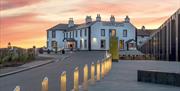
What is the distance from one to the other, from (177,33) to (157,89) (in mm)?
32406

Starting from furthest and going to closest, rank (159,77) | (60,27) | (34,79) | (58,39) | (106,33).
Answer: (60,27)
(58,39)
(106,33)
(34,79)
(159,77)

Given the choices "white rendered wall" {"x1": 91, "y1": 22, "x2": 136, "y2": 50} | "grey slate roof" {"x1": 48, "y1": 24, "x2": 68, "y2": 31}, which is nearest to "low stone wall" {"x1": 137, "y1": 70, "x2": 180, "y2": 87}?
"white rendered wall" {"x1": 91, "y1": 22, "x2": 136, "y2": 50}

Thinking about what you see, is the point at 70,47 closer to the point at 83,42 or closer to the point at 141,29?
the point at 83,42

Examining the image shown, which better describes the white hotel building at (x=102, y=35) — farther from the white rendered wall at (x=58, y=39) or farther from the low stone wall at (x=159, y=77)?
the low stone wall at (x=159, y=77)

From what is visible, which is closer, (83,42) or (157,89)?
(157,89)

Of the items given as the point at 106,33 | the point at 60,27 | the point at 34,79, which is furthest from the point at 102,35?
the point at 34,79

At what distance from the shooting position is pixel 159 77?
18.2 metres

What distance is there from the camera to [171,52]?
164 feet

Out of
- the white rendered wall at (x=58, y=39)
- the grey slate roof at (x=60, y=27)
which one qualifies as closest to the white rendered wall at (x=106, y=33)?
the white rendered wall at (x=58, y=39)

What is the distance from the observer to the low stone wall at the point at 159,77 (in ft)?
56.6

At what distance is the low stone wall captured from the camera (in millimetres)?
17250

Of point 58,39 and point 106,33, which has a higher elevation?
point 106,33

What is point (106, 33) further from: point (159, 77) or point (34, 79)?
point (159, 77)

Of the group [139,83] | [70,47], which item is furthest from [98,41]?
[139,83]
